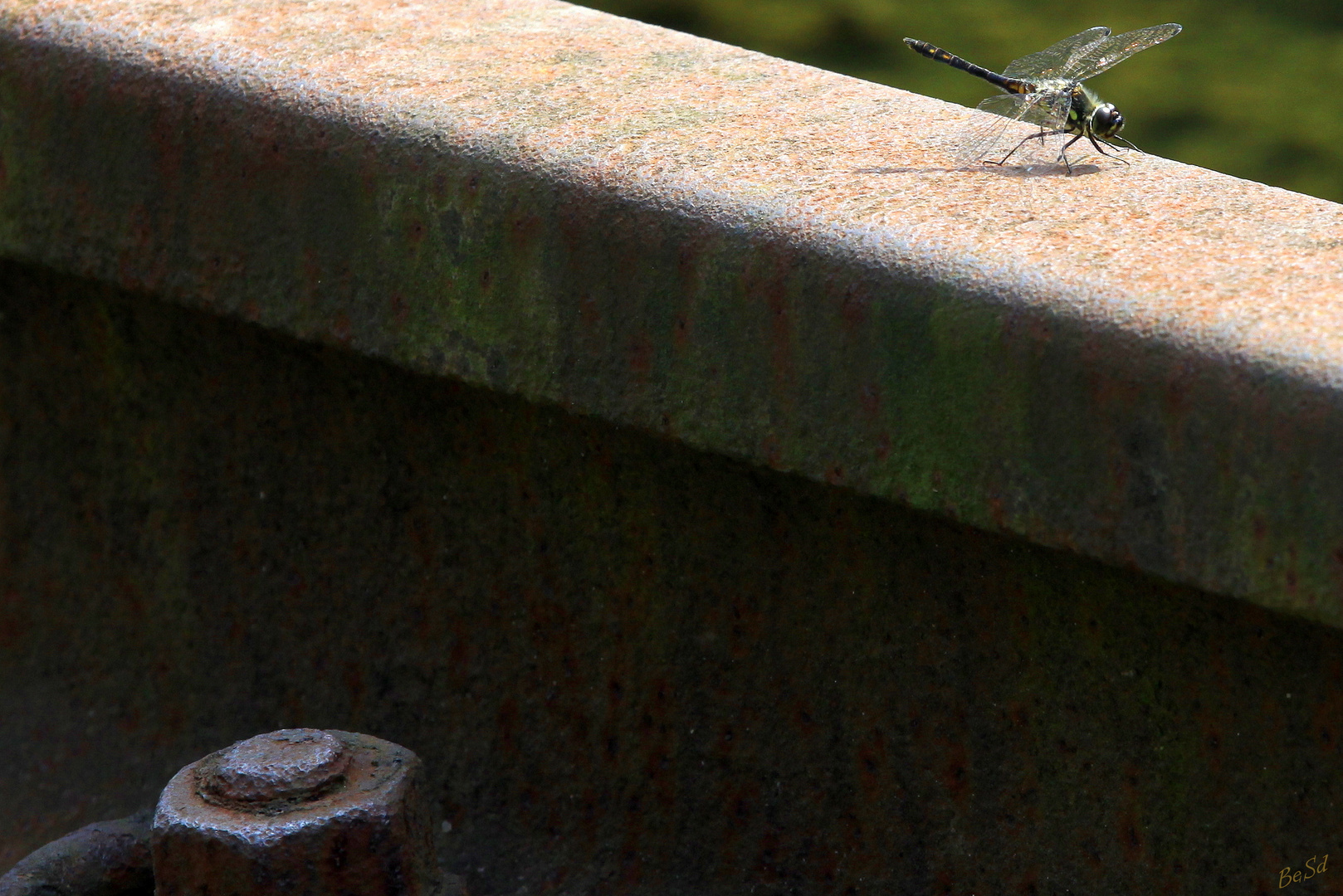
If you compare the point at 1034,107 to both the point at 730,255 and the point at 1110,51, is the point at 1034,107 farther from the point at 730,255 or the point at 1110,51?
the point at 730,255

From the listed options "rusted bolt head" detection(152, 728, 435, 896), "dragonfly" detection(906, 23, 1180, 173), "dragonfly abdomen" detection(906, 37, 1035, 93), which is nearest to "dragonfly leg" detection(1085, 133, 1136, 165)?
"dragonfly" detection(906, 23, 1180, 173)

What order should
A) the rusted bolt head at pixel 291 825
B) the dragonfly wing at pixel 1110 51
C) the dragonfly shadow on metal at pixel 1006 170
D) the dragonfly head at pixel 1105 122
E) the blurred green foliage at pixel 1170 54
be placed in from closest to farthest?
the rusted bolt head at pixel 291 825 → the dragonfly shadow on metal at pixel 1006 170 → the dragonfly head at pixel 1105 122 → the dragonfly wing at pixel 1110 51 → the blurred green foliage at pixel 1170 54

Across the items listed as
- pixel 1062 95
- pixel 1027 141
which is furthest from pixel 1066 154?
pixel 1062 95

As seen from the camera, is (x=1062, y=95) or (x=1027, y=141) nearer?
(x=1027, y=141)

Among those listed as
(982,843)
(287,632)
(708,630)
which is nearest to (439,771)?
(287,632)

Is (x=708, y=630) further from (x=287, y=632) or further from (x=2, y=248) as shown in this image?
(x=2, y=248)

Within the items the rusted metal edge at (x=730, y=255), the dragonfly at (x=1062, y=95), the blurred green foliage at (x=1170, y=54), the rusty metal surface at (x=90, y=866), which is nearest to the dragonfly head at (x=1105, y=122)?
the dragonfly at (x=1062, y=95)

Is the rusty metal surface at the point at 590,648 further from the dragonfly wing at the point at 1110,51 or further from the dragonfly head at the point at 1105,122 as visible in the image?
the dragonfly wing at the point at 1110,51
